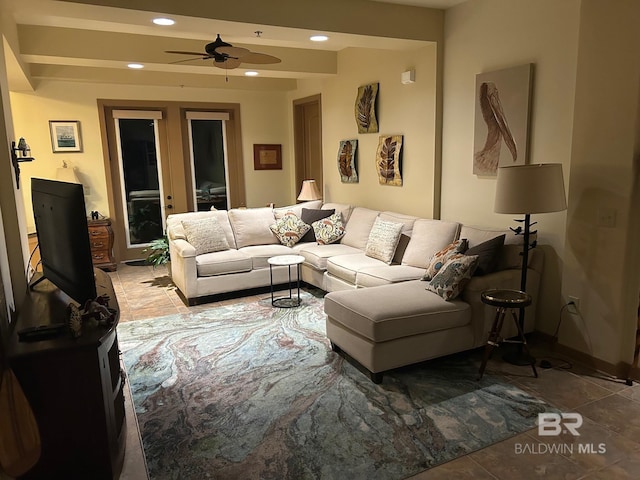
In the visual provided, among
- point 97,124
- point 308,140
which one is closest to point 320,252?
point 308,140

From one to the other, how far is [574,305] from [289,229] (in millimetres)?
3258

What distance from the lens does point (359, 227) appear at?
532 cm

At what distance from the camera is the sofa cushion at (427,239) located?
416 centimetres

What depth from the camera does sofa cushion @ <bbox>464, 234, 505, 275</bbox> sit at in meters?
3.45

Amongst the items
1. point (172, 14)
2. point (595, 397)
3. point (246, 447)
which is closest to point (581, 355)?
point (595, 397)

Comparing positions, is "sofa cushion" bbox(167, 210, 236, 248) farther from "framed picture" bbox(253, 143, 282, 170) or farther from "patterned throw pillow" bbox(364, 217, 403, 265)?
"framed picture" bbox(253, 143, 282, 170)

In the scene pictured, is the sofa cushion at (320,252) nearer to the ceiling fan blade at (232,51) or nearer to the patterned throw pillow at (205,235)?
the patterned throw pillow at (205,235)

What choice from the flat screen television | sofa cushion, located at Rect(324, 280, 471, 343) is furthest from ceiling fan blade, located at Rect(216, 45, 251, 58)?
sofa cushion, located at Rect(324, 280, 471, 343)

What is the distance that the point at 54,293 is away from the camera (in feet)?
9.42

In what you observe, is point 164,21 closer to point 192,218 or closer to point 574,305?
point 192,218

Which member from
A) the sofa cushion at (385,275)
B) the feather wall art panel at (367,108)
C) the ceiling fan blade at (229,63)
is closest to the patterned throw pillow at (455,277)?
the sofa cushion at (385,275)

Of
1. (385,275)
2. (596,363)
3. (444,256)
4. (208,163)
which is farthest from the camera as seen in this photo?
(208,163)

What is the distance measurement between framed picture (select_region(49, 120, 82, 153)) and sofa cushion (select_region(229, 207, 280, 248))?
2.57m

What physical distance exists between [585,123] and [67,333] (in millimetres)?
3286
